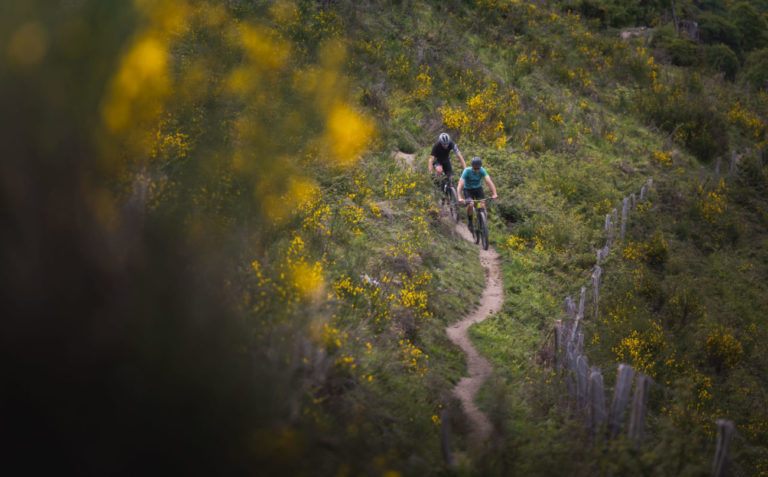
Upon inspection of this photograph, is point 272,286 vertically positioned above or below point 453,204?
below

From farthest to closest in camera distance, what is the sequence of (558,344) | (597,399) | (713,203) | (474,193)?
(713,203) → (474,193) → (558,344) → (597,399)

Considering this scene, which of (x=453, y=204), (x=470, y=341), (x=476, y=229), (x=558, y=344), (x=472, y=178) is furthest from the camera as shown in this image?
(x=453, y=204)

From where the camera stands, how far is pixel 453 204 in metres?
12.5

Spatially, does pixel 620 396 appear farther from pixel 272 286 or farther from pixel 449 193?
pixel 449 193

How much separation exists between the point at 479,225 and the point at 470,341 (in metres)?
4.31

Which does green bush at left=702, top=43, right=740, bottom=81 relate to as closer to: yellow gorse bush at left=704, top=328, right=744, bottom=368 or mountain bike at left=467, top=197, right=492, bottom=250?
mountain bike at left=467, top=197, right=492, bottom=250

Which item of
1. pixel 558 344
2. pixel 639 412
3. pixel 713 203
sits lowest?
pixel 639 412

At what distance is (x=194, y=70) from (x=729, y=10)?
5244 cm

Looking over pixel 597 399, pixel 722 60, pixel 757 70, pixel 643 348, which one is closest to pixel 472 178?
pixel 643 348

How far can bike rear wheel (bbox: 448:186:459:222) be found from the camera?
1246 cm

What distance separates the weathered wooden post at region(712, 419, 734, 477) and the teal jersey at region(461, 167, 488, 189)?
25.4 ft

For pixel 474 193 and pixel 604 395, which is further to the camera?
pixel 474 193

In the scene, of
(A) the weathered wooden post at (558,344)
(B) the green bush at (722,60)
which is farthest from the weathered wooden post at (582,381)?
(B) the green bush at (722,60)

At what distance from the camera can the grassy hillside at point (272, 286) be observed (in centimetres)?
305
